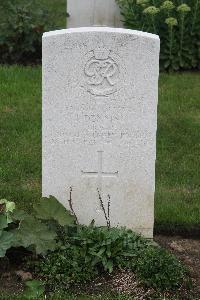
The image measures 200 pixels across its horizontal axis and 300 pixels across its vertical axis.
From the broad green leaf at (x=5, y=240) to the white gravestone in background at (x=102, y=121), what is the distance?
60cm

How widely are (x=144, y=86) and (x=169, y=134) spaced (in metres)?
2.47

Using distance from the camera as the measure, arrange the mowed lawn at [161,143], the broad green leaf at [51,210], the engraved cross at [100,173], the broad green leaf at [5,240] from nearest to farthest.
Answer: the broad green leaf at [5,240] < the broad green leaf at [51,210] < the engraved cross at [100,173] < the mowed lawn at [161,143]

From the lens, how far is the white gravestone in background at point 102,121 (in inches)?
199

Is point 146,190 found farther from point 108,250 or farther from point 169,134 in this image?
point 169,134

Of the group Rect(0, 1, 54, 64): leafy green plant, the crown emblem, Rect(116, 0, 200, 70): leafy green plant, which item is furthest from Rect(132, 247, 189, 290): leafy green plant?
Rect(0, 1, 54, 64): leafy green plant

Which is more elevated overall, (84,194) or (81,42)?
(81,42)

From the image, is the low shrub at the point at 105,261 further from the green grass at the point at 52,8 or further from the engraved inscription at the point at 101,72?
the green grass at the point at 52,8

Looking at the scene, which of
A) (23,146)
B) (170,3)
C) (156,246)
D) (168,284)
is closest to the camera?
(168,284)

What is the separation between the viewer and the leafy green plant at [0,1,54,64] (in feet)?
30.6

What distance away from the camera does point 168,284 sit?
487cm

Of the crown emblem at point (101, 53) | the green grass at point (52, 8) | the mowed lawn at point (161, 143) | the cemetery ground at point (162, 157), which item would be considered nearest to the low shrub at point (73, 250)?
the cemetery ground at point (162, 157)

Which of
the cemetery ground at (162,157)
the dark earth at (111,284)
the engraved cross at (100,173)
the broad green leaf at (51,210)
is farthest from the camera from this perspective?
the cemetery ground at (162,157)

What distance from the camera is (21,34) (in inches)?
368

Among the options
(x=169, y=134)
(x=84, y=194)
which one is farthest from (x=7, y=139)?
(x=84, y=194)
